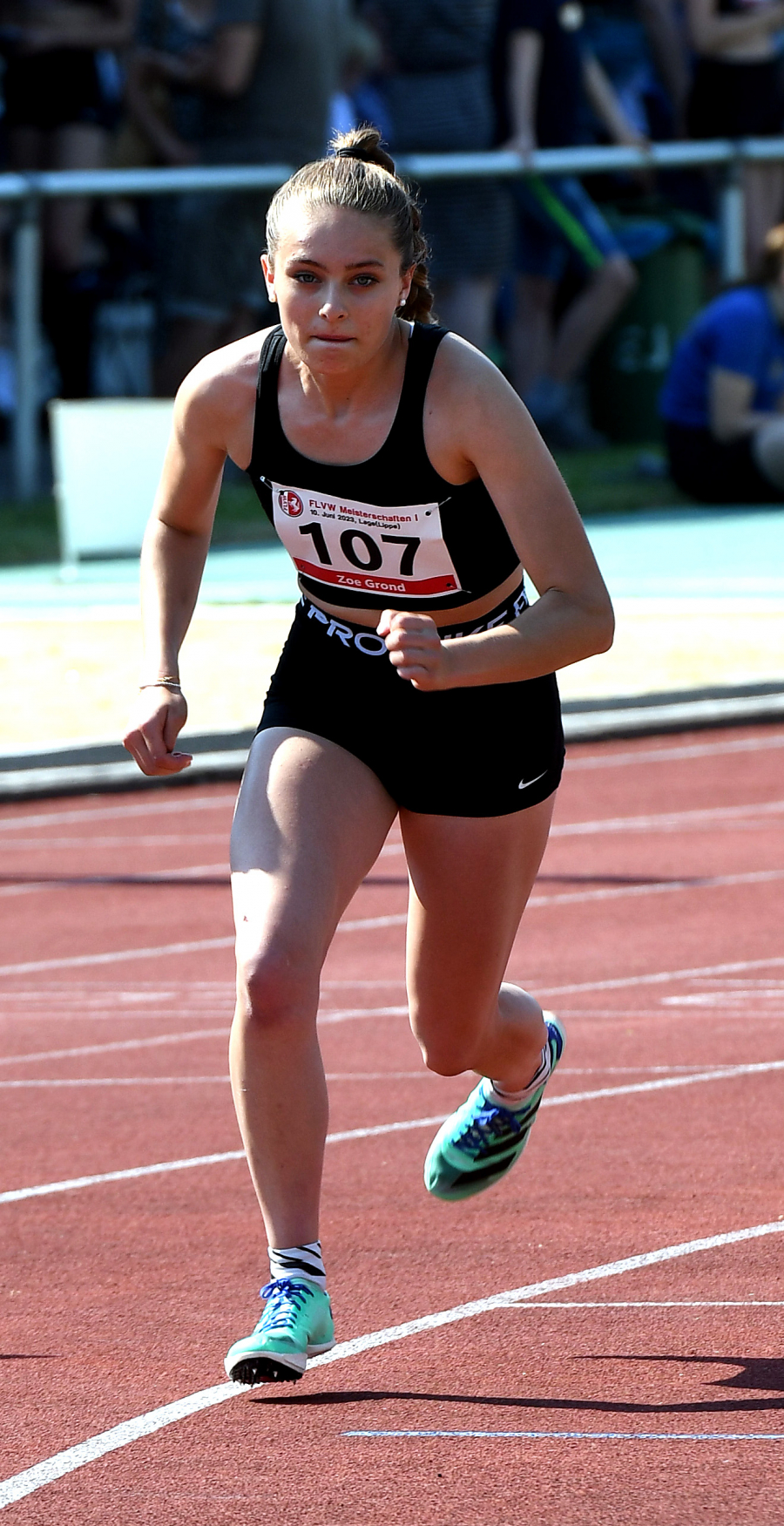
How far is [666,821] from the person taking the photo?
389 inches

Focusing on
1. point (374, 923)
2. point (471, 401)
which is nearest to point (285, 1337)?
point (471, 401)

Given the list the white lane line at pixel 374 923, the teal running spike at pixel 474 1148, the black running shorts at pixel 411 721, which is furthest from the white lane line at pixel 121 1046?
the black running shorts at pixel 411 721

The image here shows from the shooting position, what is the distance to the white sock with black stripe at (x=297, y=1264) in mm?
4203

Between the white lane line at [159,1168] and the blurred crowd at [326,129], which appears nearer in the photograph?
the white lane line at [159,1168]

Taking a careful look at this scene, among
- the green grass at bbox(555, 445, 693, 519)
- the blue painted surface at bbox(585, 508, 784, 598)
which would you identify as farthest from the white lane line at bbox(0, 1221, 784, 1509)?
the green grass at bbox(555, 445, 693, 519)

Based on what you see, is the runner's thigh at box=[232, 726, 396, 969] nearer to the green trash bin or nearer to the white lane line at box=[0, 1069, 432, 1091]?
the white lane line at box=[0, 1069, 432, 1091]

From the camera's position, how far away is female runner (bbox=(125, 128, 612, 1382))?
4188 millimetres

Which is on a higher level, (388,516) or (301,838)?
(388,516)

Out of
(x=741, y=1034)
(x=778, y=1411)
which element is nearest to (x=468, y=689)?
(x=778, y=1411)

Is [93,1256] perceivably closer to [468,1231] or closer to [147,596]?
[468,1231]

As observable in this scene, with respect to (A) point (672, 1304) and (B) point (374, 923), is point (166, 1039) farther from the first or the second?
(A) point (672, 1304)

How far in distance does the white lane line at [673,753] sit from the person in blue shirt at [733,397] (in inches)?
171

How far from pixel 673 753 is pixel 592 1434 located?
7.40 metres

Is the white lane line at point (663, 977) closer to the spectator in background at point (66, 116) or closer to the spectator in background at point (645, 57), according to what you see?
the spectator in background at point (66, 116)
